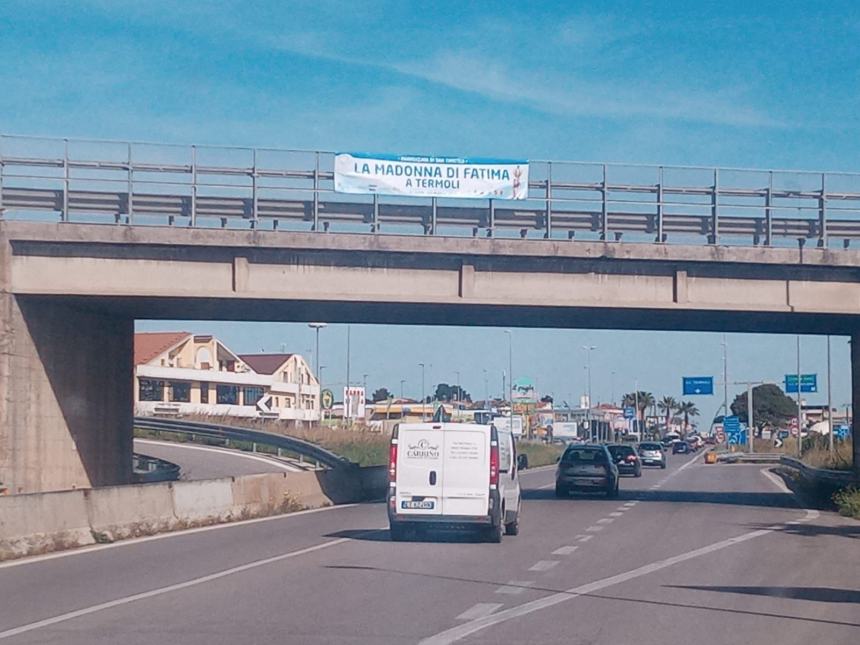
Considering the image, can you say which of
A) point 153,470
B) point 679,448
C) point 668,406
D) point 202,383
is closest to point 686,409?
point 668,406

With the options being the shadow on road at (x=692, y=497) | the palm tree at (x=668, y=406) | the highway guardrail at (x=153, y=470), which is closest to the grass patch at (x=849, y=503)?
the shadow on road at (x=692, y=497)

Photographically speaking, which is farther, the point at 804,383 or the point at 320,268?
the point at 804,383

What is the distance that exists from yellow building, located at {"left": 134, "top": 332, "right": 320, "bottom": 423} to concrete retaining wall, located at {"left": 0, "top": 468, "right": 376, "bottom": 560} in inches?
1796

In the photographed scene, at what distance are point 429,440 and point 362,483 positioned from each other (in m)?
14.5

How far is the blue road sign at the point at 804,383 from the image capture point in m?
84.6

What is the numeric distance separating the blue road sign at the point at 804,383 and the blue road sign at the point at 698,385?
8375 mm

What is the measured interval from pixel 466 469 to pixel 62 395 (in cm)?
1238

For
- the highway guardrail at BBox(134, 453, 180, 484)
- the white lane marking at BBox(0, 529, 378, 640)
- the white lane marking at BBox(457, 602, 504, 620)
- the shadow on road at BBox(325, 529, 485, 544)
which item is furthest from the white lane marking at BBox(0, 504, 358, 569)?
the highway guardrail at BBox(134, 453, 180, 484)

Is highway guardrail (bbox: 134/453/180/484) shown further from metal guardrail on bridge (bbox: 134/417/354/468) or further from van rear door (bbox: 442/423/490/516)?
van rear door (bbox: 442/423/490/516)

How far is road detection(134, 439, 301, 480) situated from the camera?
46.5 metres

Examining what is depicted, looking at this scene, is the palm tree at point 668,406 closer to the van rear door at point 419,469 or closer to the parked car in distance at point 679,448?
the parked car in distance at point 679,448

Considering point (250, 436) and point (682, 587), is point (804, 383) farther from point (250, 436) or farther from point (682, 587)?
point (682, 587)

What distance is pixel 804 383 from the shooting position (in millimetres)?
86250

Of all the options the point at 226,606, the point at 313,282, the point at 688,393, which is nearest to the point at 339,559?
the point at 226,606
